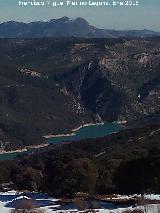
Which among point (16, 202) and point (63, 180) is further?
point (63, 180)

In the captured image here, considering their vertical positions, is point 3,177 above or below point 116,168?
below

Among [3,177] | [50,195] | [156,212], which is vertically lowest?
[3,177]

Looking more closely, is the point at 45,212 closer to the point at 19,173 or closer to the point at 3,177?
the point at 19,173

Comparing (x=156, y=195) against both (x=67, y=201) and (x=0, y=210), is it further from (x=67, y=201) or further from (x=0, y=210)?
(x=0, y=210)

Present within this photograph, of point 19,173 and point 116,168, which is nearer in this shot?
point 116,168

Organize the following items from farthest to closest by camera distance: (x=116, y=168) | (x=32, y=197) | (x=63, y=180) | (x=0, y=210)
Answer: (x=116, y=168) → (x=63, y=180) → (x=32, y=197) → (x=0, y=210)

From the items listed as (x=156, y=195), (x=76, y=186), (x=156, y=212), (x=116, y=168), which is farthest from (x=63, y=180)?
(x=156, y=212)

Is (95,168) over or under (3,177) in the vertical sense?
over

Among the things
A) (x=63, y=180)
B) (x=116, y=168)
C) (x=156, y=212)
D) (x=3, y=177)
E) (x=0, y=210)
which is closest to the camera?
(x=156, y=212)

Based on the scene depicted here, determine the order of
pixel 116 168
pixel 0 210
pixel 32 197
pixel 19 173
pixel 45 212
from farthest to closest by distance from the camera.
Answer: pixel 19 173 → pixel 116 168 → pixel 32 197 → pixel 0 210 → pixel 45 212

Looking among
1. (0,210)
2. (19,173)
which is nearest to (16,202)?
(0,210)
